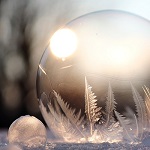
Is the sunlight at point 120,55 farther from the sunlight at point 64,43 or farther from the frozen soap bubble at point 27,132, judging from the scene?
the frozen soap bubble at point 27,132

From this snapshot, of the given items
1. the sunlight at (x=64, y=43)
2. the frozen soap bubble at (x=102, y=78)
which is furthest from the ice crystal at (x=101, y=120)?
the sunlight at (x=64, y=43)

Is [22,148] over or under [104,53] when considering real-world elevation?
under

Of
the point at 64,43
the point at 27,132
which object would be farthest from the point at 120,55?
the point at 27,132

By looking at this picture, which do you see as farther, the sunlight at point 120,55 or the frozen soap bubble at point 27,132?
the frozen soap bubble at point 27,132

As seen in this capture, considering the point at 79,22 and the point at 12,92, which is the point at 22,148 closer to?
the point at 79,22

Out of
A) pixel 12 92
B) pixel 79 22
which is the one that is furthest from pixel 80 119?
pixel 12 92

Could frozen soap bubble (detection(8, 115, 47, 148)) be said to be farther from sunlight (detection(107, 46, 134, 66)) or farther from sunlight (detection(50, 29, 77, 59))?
sunlight (detection(107, 46, 134, 66))

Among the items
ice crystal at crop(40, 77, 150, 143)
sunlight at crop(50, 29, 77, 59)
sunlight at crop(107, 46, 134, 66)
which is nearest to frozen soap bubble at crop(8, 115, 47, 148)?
ice crystal at crop(40, 77, 150, 143)
